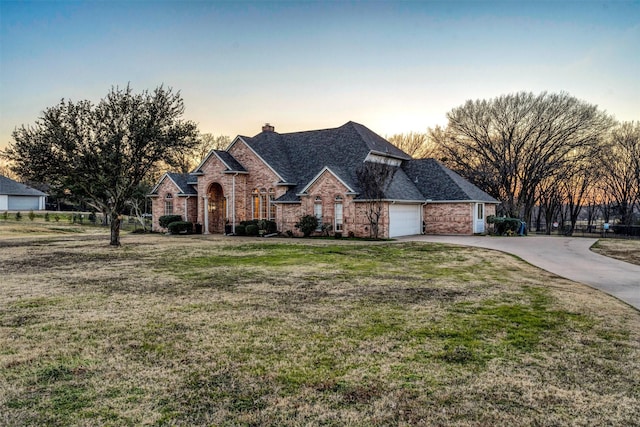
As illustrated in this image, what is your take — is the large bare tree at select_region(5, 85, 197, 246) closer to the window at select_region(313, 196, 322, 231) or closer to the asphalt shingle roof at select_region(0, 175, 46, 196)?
the window at select_region(313, 196, 322, 231)

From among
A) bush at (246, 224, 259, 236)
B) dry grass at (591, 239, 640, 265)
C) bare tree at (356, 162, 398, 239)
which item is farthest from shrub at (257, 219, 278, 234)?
dry grass at (591, 239, 640, 265)

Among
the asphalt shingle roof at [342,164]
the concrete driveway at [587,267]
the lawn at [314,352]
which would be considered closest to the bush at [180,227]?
the asphalt shingle roof at [342,164]

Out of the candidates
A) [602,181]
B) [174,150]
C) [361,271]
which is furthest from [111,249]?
[602,181]

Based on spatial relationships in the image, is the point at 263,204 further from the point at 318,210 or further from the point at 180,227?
the point at 180,227

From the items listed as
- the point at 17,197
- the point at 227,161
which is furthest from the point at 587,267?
the point at 17,197

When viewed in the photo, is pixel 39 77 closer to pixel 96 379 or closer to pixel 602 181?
pixel 96 379

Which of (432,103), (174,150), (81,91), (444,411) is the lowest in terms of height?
(444,411)

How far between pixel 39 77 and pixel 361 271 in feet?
77.6

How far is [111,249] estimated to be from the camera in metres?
21.0

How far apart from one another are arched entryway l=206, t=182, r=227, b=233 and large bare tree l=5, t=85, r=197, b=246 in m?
10.6

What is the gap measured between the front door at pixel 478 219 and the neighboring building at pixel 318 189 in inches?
3.0

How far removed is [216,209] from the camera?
34.3 m

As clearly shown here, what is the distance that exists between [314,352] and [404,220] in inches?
956

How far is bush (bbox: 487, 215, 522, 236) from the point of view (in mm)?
31219
